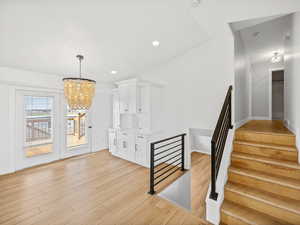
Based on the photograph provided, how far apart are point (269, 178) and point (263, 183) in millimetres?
96

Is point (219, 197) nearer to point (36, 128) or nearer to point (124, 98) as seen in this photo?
point (124, 98)

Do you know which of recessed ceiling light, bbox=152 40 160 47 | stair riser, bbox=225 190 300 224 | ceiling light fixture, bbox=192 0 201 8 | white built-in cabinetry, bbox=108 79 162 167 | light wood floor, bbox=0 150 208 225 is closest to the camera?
stair riser, bbox=225 190 300 224

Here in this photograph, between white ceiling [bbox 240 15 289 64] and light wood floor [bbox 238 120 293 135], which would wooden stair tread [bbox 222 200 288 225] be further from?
white ceiling [bbox 240 15 289 64]

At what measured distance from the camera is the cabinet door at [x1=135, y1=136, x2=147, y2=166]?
11.6 feet

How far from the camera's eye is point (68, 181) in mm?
2799

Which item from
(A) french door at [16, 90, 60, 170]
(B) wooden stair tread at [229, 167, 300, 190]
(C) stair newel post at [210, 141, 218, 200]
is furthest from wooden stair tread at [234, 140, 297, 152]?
(A) french door at [16, 90, 60, 170]

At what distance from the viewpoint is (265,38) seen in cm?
333

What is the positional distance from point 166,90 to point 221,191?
2.73 m

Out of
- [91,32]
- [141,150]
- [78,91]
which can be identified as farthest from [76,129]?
[91,32]

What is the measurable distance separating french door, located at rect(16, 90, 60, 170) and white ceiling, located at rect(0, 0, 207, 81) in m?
0.79

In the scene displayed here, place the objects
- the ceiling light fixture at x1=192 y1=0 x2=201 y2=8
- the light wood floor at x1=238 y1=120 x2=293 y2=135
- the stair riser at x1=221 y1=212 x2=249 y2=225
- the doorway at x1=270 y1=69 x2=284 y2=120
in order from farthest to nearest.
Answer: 1. the doorway at x1=270 y1=69 x2=284 y2=120
2. the light wood floor at x1=238 y1=120 x2=293 y2=135
3. the ceiling light fixture at x1=192 y1=0 x2=201 y2=8
4. the stair riser at x1=221 y1=212 x2=249 y2=225

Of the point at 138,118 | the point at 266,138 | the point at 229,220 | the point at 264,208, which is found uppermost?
the point at 138,118

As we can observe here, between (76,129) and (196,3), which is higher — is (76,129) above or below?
below

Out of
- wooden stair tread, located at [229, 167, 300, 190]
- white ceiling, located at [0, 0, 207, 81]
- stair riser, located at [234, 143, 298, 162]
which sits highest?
white ceiling, located at [0, 0, 207, 81]
